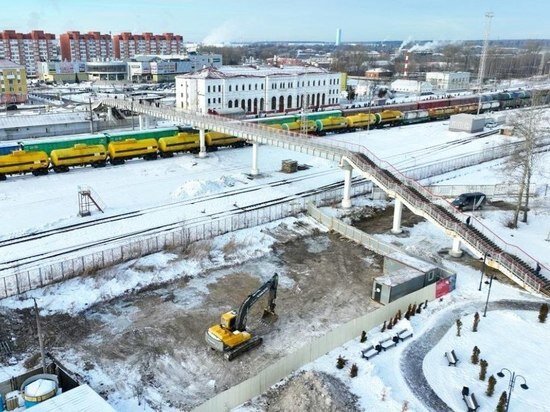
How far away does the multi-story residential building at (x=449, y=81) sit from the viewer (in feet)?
458

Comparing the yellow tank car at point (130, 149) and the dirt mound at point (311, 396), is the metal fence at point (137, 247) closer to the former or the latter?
the dirt mound at point (311, 396)

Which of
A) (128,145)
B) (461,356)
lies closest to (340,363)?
(461,356)

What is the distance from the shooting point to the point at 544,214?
4056 centimetres

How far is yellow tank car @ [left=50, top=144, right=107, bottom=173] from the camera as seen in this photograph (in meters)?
48.9

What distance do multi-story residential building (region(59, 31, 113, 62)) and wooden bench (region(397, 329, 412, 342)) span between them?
7029 inches

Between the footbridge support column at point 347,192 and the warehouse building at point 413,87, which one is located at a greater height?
the warehouse building at point 413,87

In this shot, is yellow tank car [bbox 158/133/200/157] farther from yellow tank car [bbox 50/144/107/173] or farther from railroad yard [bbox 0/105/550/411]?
yellow tank car [bbox 50/144/107/173]

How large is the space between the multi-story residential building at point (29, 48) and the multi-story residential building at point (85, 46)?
6.76 meters

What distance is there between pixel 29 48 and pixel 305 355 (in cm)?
16969

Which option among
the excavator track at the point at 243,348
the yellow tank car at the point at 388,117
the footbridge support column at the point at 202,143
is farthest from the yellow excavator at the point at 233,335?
the yellow tank car at the point at 388,117

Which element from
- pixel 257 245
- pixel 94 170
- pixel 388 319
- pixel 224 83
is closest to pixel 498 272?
pixel 388 319

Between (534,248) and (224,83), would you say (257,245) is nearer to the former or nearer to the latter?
(534,248)

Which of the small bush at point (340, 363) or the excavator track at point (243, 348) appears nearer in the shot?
the small bush at point (340, 363)

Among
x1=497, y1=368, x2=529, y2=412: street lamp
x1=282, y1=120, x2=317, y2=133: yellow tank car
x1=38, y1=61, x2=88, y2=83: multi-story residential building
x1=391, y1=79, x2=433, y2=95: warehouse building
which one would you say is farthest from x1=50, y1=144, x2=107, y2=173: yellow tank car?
x1=38, y1=61, x2=88, y2=83: multi-story residential building
